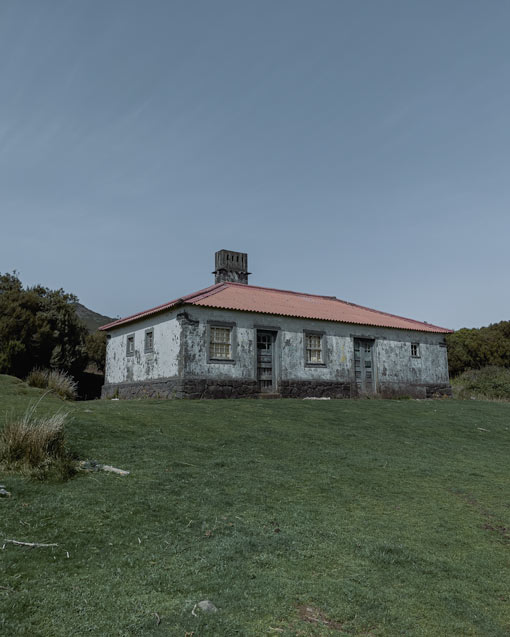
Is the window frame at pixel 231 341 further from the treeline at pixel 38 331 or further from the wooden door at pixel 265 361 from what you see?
the treeline at pixel 38 331

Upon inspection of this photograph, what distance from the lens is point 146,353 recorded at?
20.2 metres

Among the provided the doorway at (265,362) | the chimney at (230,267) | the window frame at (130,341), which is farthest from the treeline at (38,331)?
the doorway at (265,362)

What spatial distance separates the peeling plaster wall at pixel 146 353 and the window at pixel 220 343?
1.22 metres

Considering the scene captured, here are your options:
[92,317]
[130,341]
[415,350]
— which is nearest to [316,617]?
[130,341]

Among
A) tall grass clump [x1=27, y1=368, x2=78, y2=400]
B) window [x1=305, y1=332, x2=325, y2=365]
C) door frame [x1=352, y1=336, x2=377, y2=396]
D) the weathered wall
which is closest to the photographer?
tall grass clump [x1=27, y1=368, x2=78, y2=400]

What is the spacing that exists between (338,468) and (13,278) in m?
23.7

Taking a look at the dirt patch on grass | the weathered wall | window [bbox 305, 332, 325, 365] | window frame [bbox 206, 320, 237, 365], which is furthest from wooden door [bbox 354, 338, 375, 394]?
the dirt patch on grass

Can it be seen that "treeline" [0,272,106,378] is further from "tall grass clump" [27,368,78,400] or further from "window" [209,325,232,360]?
"window" [209,325,232,360]

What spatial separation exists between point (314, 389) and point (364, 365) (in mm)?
3111

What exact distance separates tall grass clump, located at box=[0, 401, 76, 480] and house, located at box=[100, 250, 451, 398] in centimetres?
1112

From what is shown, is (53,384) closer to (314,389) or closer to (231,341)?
(231,341)

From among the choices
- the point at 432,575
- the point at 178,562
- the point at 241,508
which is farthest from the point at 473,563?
the point at 178,562

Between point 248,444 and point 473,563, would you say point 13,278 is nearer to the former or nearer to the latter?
point 248,444

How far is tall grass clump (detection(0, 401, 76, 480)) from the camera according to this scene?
5.89 metres
